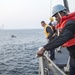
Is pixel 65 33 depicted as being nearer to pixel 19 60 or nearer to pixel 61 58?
pixel 61 58

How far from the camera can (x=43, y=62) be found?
538 centimetres

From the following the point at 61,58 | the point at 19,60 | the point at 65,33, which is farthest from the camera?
the point at 19,60

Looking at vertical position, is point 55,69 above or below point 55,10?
below

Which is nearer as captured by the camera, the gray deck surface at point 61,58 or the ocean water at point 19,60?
the gray deck surface at point 61,58

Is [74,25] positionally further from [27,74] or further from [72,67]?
[27,74]

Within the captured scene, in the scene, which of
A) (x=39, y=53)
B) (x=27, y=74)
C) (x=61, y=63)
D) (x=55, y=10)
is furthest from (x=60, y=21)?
(x=27, y=74)

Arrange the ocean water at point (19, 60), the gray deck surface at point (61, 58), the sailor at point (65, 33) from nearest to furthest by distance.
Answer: the sailor at point (65, 33) → the gray deck surface at point (61, 58) → the ocean water at point (19, 60)

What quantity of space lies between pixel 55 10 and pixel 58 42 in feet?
2.41

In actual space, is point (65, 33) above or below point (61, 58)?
above

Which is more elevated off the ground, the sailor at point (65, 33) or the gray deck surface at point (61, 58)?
the sailor at point (65, 33)

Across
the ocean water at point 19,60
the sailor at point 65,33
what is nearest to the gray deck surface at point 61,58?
the sailor at point 65,33

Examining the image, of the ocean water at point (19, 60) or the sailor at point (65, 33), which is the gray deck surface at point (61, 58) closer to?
the sailor at point (65, 33)

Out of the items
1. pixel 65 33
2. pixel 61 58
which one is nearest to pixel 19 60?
pixel 61 58

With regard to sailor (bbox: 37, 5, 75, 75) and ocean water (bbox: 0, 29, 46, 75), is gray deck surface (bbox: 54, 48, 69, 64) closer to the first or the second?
sailor (bbox: 37, 5, 75, 75)
